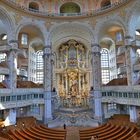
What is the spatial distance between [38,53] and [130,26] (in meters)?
17.6

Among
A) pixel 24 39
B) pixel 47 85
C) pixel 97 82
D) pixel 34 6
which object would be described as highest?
pixel 34 6

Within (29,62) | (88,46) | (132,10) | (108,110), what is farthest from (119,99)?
(29,62)

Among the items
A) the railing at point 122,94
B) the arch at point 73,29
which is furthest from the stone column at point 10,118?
the railing at point 122,94

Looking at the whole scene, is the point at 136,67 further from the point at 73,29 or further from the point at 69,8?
the point at 69,8

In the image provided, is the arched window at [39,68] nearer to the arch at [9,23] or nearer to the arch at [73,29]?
the arch at [73,29]

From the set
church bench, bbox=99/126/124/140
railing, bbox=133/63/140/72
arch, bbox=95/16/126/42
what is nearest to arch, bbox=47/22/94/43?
arch, bbox=95/16/126/42

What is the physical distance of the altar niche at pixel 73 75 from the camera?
28984 mm

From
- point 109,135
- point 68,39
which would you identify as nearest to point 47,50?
point 68,39

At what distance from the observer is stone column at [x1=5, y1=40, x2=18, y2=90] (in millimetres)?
20756

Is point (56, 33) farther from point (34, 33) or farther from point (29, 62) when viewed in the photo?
point (29, 62)

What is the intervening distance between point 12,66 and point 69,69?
37.8ft

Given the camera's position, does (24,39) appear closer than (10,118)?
No

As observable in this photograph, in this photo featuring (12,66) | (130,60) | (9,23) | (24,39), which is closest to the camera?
(130,60)

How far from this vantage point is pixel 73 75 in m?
30.2
